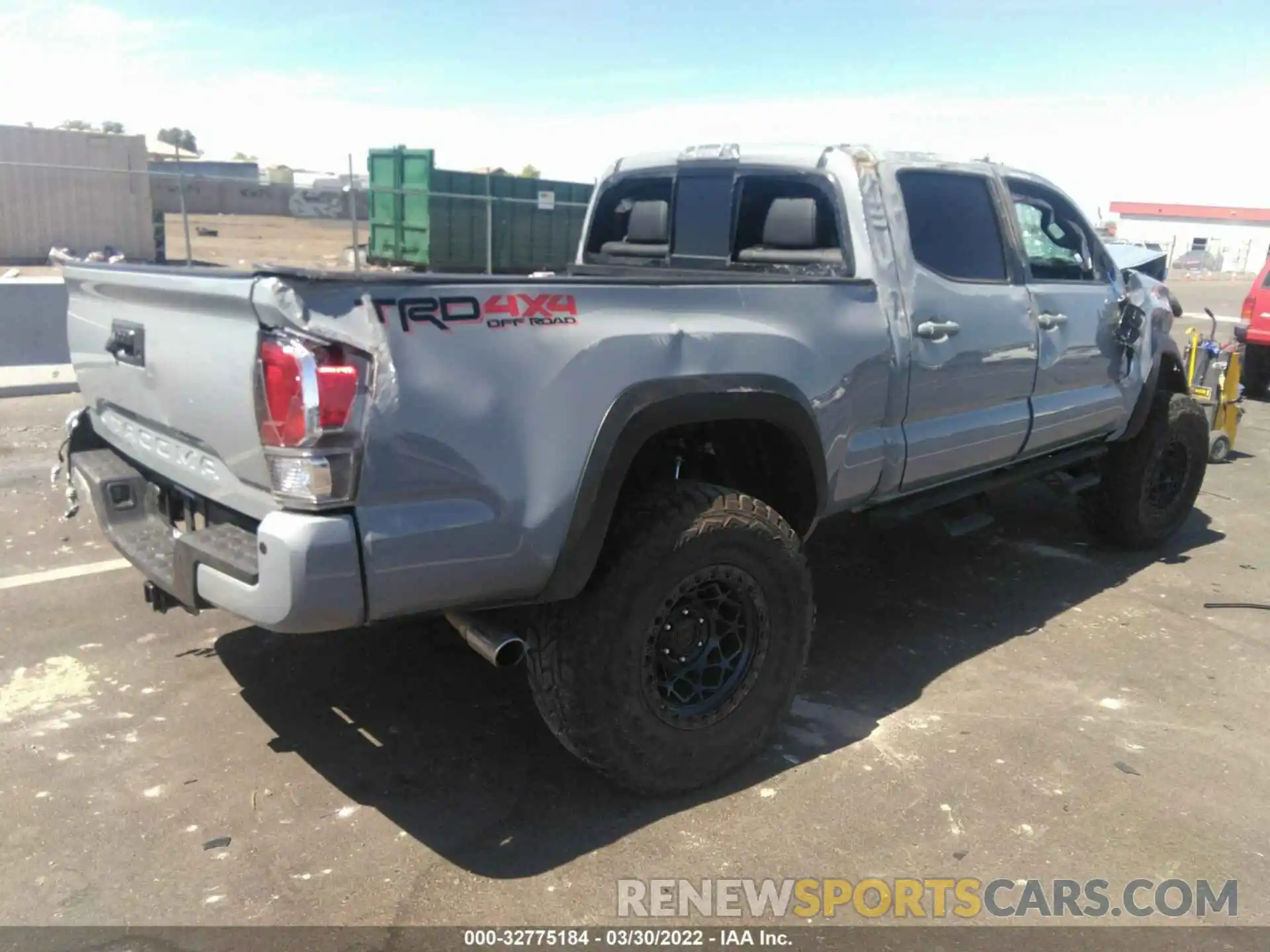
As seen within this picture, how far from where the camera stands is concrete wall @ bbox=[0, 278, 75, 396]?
898cm

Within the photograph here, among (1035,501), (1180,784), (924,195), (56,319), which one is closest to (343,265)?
(56,319)

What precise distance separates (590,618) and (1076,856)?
1.57 metres

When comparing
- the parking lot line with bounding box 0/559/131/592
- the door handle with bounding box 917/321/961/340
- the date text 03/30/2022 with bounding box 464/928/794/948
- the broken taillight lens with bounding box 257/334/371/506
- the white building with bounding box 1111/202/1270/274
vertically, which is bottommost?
the date text 03/30/2022 with bounding box 464/928/794/948

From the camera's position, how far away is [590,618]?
9.45ft

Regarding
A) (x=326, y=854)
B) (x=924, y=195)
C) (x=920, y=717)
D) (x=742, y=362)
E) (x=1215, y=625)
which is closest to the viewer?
(x=326, y=854)

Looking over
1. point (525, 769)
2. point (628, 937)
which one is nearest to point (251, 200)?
point (525, 769)

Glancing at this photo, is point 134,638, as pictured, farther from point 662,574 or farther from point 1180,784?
point 1180,784

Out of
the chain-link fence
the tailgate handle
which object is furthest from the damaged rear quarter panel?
the chain-link fence

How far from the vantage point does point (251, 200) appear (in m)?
34.9

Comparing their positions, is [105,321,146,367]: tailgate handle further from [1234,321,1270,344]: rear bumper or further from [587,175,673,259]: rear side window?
[1234,321,1270,344]: rear bumper

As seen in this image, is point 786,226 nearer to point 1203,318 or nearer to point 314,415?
point 314,415

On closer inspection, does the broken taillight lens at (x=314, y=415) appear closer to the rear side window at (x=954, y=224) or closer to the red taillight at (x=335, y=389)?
the red taillight at (x=335, y=389)

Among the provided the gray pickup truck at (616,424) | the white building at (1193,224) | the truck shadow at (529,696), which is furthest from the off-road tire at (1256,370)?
the white building at (1193,224)

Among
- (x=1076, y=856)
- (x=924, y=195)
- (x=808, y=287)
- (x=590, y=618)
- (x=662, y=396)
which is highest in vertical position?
(x=924, y=195)
